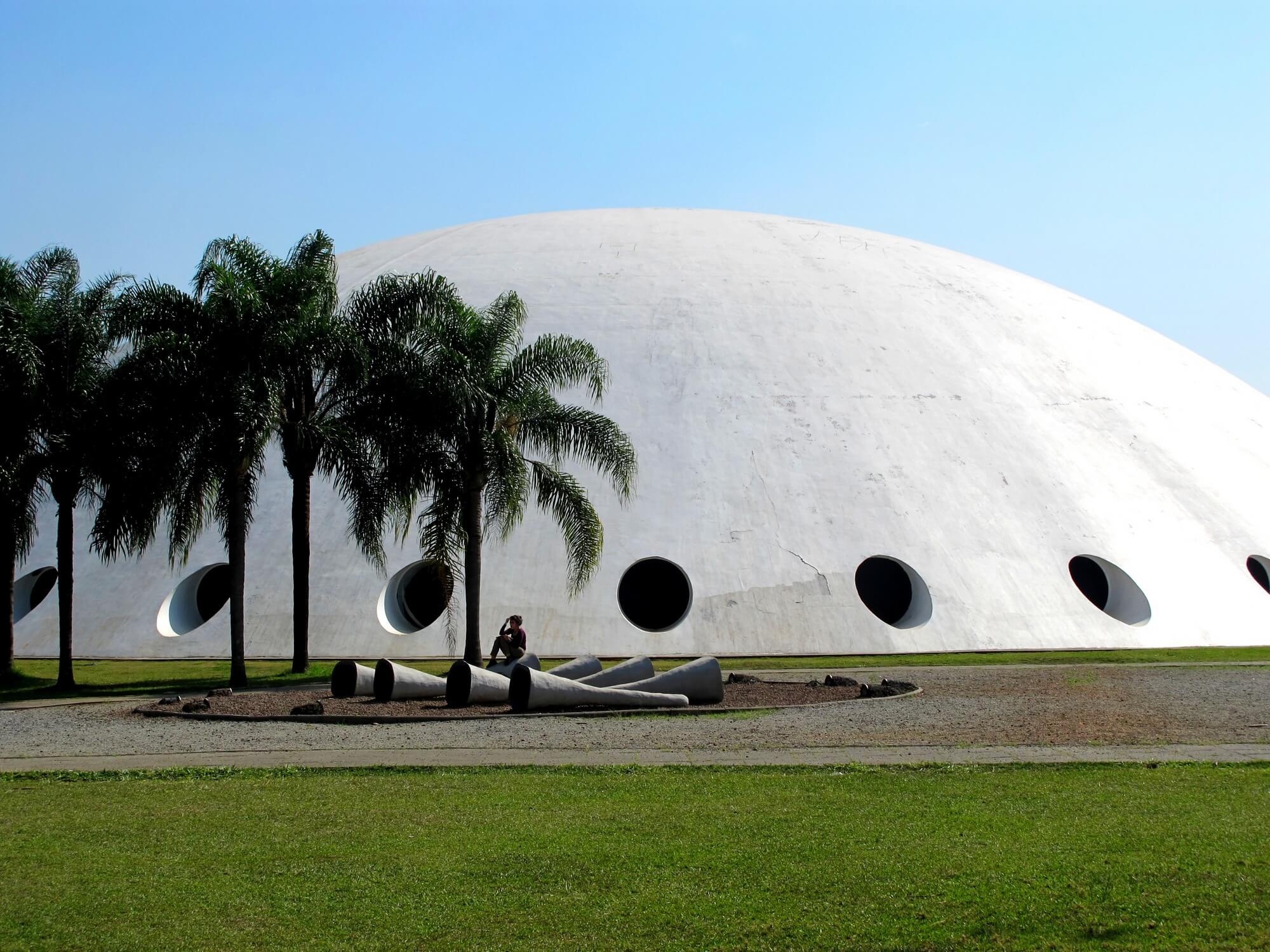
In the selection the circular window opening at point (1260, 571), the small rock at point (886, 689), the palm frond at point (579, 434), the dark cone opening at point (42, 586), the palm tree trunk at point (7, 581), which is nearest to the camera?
the small rock at point (886, 689)

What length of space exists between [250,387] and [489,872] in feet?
47.5

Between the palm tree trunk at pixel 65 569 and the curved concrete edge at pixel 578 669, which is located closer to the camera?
the curved concrete edge at pixel 578 669

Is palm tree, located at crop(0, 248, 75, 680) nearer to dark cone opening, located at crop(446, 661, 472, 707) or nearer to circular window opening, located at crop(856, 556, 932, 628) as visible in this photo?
dark cone opening, located at crop(446, 661, 472, 707)

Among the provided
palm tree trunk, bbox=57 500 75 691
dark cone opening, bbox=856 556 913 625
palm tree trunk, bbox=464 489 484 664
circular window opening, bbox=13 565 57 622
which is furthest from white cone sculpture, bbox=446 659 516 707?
circular window opening, bbox=13 565 57 622

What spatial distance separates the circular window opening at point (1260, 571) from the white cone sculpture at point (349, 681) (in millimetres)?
19780

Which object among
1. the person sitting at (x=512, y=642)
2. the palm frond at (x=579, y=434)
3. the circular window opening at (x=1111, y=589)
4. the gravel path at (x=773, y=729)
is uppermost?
the palm frond at (x=579, y=434)

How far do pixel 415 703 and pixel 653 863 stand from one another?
10450 millimetres

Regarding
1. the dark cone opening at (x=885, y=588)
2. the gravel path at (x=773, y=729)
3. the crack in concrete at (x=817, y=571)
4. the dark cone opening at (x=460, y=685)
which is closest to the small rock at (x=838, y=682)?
the gravel path at (x=773, y=729)

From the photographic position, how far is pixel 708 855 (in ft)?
21.0

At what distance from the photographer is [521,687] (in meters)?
14.7

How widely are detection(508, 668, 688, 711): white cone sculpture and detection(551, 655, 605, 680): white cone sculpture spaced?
3.92 ft

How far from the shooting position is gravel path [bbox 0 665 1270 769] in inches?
443

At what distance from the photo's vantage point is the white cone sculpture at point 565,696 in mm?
14680

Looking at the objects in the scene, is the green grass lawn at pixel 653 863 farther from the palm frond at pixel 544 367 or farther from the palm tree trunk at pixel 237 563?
the palm frond at pixel 544 367
